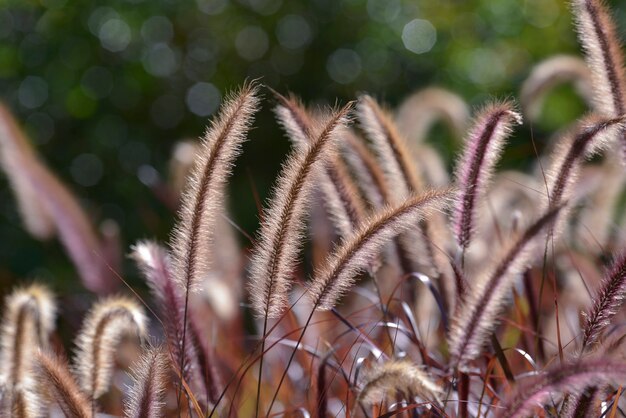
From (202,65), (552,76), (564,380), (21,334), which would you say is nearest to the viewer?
(564,380)

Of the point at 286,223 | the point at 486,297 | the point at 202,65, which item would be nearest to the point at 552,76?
the point at 486,297

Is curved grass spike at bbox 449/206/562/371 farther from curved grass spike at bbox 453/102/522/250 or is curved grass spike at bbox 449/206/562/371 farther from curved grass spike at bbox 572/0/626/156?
curved grass spike at bbox 572/0/626/156

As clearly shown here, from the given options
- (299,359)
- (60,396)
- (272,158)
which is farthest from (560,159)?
(272,158)

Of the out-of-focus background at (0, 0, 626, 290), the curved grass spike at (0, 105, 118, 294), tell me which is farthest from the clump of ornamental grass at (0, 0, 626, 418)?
the out-of-focus background at (0, 0, 626, 290)

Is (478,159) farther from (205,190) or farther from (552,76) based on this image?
(552,76)

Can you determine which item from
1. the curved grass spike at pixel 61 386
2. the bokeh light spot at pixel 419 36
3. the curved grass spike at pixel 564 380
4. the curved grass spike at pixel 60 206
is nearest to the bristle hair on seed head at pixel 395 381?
the curved grass spike at pixel 564 380

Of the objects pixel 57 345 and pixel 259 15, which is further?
pixel 259 15

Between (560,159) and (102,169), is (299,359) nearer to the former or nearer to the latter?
(560,159)
